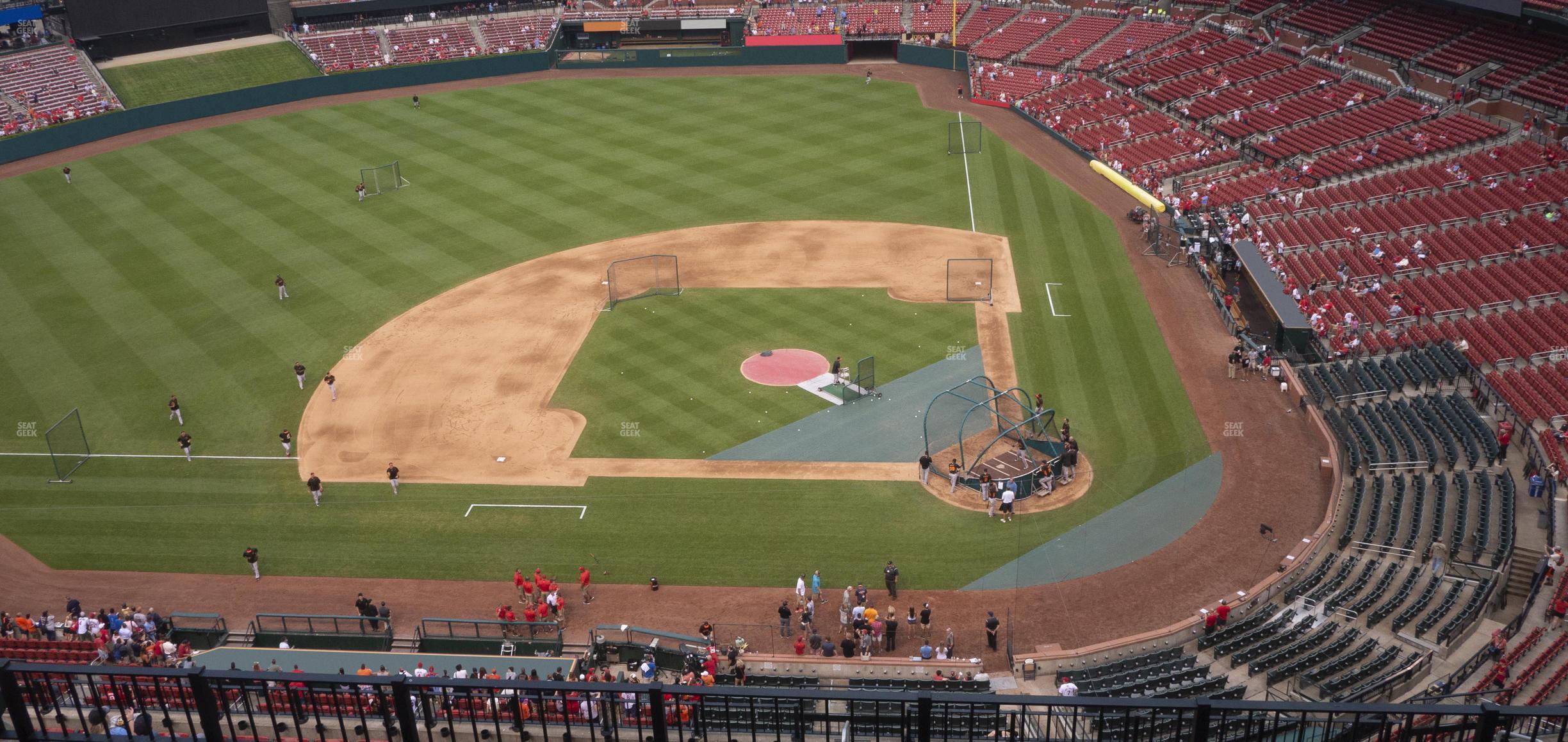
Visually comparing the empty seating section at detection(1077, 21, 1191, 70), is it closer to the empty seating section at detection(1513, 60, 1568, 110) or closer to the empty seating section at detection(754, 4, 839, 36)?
the empty seating section at detection(754, 4, 839, 36)

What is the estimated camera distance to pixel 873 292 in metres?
50.9

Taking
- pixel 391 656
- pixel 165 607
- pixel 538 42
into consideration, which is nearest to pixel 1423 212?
pixel 391 656

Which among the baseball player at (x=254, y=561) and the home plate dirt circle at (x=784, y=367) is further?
the home plate dirt circle at (x=784, y=367)

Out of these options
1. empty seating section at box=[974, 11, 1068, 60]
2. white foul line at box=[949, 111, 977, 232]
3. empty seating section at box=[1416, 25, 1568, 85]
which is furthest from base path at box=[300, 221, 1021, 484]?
empty seating section at box=[974, 11, 1068, 60]

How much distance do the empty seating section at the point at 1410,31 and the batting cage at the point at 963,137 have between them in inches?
842

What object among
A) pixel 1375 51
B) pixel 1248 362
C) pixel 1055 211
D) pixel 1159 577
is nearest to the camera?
pixel 1159 577

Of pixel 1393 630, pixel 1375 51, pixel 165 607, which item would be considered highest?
pixel 1375 51

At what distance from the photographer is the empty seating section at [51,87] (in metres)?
73.3

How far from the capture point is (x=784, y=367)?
44.8 meters

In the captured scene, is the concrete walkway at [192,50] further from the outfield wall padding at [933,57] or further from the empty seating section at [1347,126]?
the empty seating section at [1347,126]

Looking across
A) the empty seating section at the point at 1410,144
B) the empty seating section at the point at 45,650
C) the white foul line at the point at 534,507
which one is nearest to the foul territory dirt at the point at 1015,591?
the white foul line at the point at 534,507

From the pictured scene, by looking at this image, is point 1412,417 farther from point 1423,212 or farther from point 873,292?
point 873,292

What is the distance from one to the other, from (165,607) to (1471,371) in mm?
41080

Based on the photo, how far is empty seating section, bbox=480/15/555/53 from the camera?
8998 centimetres
